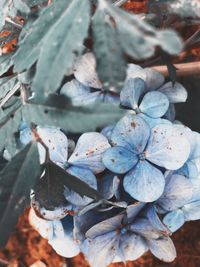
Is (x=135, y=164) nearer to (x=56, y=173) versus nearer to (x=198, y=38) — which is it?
(x=56, y=173)

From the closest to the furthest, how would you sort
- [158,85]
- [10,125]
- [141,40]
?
[141,40] < [10,125] < [158,85]

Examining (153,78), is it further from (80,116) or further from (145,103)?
(80,116)

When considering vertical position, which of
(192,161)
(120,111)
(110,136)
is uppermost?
(120,111)

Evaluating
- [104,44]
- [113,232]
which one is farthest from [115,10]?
A: [113,232]

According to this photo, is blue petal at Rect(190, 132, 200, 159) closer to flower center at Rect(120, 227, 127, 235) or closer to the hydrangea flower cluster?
the hydrangea flower cluster

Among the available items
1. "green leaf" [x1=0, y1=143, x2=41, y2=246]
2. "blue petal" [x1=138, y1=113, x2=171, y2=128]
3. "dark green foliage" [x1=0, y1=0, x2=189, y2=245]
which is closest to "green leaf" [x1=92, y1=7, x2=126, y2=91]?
"dark green foliage" [x1=0, y1=0, x2=189, y2=245]

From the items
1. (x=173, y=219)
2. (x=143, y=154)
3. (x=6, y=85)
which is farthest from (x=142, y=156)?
(x=6, y=85)

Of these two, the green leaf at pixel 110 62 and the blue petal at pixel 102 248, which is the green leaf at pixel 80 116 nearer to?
the green leaf at pixel 110 62
